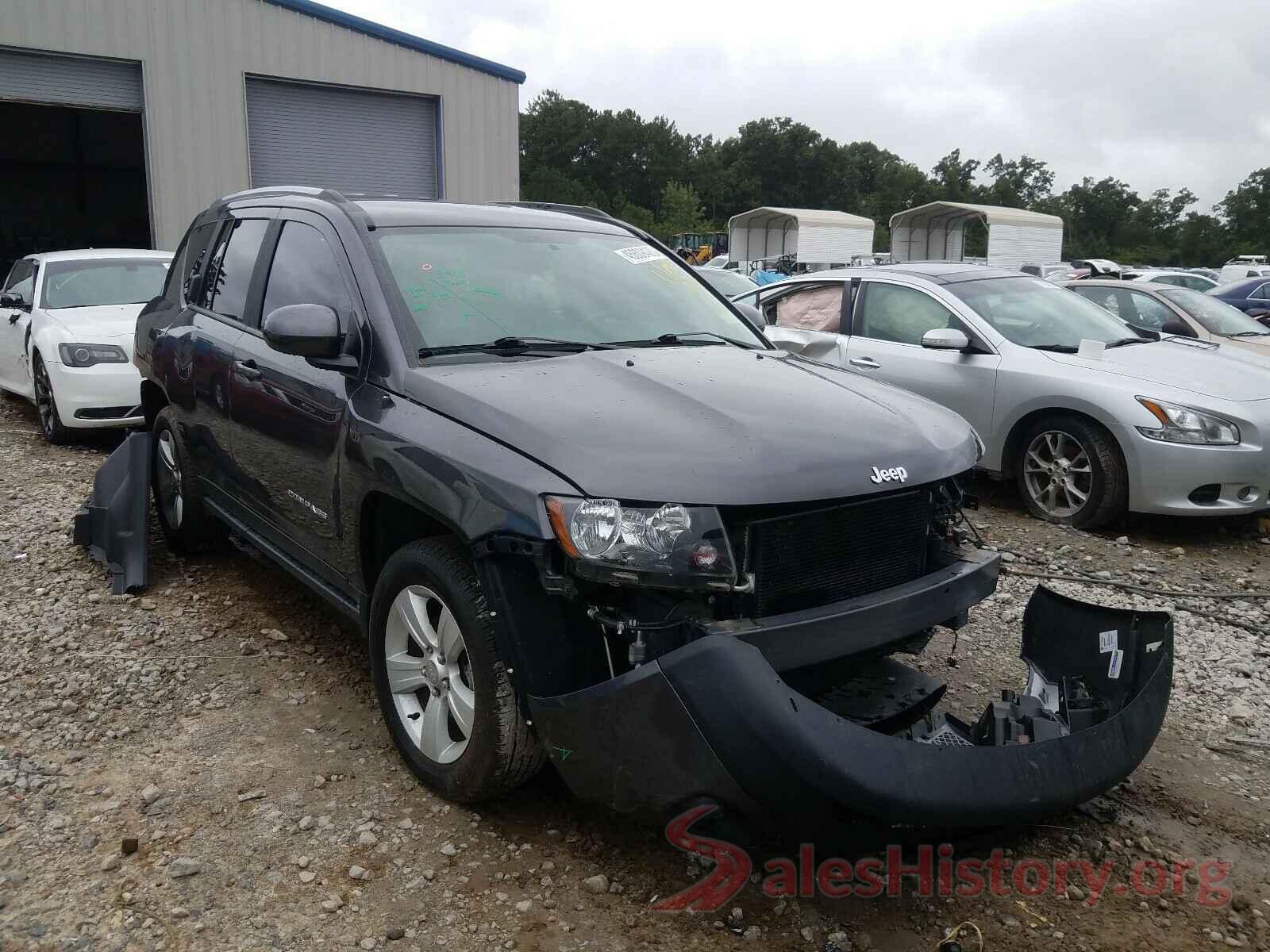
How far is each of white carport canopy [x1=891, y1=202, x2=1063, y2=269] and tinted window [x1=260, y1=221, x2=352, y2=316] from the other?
3374cm

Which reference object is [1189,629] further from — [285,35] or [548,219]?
[285,35]


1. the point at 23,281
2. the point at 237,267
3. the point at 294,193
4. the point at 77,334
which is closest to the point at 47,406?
the point at 77,334

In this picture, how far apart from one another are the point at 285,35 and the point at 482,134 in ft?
10.7

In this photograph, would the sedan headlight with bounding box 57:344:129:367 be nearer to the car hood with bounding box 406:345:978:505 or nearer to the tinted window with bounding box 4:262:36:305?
the tinted window with bounding box 4:262:36:305

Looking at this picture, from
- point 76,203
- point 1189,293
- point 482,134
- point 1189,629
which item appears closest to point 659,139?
point 76,203

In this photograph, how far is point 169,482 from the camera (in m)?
5.27

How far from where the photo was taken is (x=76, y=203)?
84.4 ft

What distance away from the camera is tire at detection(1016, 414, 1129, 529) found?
602 cm

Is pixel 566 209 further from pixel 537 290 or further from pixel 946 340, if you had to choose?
pixel 946 340

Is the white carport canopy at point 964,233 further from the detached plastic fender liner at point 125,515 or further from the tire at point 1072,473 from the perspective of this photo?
the detached plastic fender liner at point 125,515

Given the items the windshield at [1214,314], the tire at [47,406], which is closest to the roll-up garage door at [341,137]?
the tire at [47,406]

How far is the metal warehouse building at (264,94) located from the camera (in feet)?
43.3

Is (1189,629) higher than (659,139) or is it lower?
lower

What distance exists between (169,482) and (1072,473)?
5.16m
